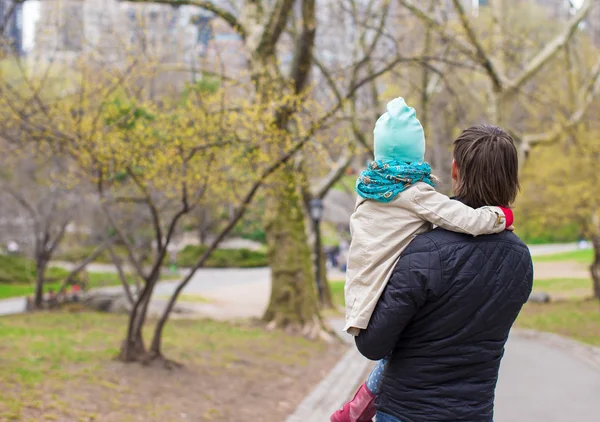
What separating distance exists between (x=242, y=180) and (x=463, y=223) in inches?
217

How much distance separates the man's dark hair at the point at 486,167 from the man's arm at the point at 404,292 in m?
0.26

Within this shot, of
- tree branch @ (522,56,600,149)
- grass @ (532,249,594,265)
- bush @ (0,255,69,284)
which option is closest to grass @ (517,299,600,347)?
tree branch @ (522,56,600,149)

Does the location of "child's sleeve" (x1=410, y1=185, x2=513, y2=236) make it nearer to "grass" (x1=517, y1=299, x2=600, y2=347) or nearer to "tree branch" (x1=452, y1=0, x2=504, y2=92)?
"tree branch" (x1=452, y1=0, x2=504, y2=92)

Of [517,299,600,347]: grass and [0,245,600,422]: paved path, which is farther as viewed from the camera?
[517,299,600,347]: grass

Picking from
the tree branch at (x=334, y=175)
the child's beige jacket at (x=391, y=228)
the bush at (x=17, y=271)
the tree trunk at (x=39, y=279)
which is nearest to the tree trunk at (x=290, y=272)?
the tree branch at (x=334, y=175)

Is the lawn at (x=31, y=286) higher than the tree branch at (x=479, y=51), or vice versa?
the tree branch at (x=479, y=51)

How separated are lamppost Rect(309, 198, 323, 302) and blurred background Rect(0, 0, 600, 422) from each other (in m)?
0.10

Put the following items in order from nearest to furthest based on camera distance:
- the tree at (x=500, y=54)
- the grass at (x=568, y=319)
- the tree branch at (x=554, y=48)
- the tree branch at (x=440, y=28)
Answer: the tree branch at (x=440, y=28)
the tree at (x=500, y=54)
the grass at (x=568, y=319)
the tree branch at (x=554, y=48)

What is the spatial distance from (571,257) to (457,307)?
133ft

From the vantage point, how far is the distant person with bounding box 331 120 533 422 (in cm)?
205

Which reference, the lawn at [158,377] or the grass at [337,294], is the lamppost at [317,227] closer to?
the grass at [337,294]

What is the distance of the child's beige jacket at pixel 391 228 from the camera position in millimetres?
2047

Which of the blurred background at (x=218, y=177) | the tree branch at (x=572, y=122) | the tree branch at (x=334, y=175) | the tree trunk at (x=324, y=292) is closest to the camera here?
the blurred background at (x=218, y=177)

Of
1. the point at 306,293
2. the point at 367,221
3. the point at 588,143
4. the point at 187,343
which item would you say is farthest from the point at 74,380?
the point at 588,143
